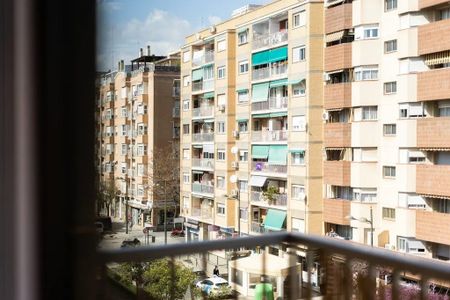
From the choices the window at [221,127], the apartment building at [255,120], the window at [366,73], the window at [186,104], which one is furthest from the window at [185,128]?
the window at [366,73]

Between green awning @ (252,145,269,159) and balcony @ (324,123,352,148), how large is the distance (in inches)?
21.9

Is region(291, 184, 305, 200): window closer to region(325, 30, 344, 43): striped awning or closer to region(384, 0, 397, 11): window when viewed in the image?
region(325, 30, 344, 43): striped awning

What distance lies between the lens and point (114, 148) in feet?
4.09

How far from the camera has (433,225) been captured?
3.58 metres

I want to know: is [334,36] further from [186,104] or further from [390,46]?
[186,104]

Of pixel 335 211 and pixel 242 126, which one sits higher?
pixel 242 126

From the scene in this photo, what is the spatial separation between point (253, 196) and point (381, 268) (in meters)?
2.97

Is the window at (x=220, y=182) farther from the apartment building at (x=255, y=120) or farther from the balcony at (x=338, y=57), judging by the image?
the balcony at (x=338, y=57)

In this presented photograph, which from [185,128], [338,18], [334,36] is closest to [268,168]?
[185,128]

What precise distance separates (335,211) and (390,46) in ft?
4.14

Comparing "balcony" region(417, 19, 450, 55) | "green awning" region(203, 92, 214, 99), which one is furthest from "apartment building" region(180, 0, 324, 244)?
"balcony" region(417, 19, 450, 55)

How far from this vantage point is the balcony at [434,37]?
329 centimetres

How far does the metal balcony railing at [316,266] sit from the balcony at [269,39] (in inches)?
97.5

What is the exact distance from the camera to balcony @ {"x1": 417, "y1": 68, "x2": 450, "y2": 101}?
3.31 m
